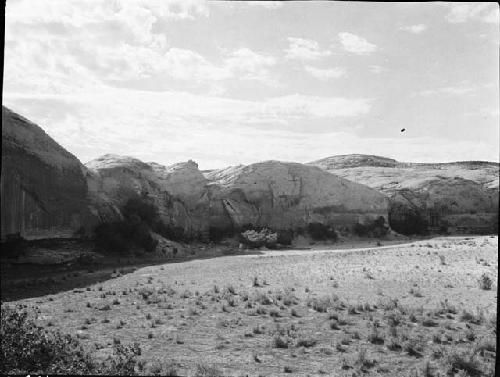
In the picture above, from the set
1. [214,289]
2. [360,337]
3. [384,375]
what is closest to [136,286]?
[214,289]

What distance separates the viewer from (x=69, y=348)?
10602 millimetres

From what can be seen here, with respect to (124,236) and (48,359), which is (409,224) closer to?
(124,236)

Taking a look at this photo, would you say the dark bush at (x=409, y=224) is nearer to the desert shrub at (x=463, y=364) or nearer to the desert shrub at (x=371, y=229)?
the desert shrub at (x=371, y=229)

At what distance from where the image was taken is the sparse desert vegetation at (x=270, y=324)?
10.1 m

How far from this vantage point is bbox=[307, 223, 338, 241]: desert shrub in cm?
4328

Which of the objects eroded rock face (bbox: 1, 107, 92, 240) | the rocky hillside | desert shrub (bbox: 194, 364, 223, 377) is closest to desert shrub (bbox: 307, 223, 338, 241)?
the rocky hillside

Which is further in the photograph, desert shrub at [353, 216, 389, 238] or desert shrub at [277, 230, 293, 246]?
desert shrub at [353, 216, 389, 238]

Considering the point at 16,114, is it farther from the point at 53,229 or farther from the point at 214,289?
the point at 214,289

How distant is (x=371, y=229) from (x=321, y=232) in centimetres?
526

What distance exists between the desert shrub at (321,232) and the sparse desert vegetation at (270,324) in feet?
63.8

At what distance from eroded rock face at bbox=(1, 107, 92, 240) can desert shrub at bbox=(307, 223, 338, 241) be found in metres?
20.5

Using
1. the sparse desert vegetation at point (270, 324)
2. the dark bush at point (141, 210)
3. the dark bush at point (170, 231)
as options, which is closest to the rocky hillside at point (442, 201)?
the dark bush at point (170, 231)

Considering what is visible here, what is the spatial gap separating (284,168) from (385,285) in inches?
1126

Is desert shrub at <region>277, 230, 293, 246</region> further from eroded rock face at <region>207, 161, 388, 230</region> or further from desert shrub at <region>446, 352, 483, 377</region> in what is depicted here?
desert shrub at <region>446, 352, 483, 377</region>
